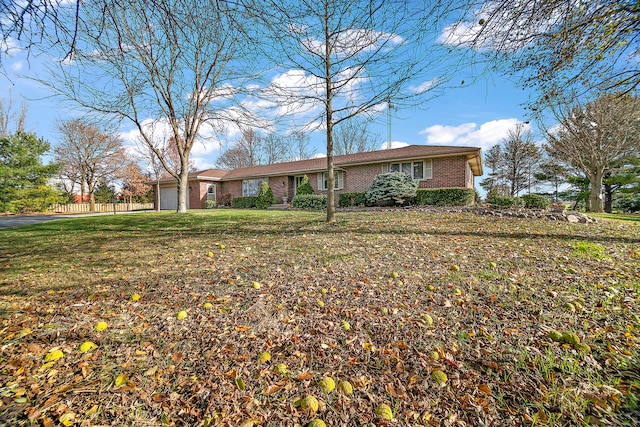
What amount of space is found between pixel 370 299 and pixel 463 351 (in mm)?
1039

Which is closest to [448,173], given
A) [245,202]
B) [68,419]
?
[245,202]

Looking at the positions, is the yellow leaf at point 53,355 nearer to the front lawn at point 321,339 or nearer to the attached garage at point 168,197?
the front lawn at point 321,339

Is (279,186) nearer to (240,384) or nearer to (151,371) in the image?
(151,371)

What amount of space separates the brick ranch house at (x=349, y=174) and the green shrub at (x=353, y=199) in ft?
8.27

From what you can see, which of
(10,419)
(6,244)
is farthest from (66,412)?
(6,244)

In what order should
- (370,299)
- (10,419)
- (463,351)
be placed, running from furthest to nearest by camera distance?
(370,299) < (463,351) < (10,419)

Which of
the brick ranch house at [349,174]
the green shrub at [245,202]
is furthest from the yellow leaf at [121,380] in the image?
the green shrub at [245,202]

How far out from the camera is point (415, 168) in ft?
53.9

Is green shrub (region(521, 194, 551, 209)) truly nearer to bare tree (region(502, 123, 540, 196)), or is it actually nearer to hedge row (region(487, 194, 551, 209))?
hedge row (region(487, 194, 551, 209))

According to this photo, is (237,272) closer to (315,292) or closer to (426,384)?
(315,292)

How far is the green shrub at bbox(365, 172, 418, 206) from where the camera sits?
1342 cm

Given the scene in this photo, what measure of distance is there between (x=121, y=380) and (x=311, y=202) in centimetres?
1456

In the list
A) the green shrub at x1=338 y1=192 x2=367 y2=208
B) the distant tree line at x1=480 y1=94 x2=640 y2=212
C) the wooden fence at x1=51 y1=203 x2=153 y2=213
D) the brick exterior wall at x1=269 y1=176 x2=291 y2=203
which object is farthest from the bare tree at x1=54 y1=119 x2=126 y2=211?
the distant tree line at x1=480 y1=94 x2=640 y2=212

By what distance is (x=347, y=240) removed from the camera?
558 centimetres
